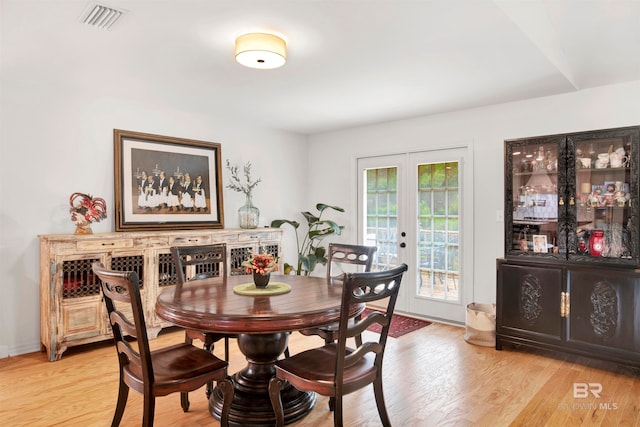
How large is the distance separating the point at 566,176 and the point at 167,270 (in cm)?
378

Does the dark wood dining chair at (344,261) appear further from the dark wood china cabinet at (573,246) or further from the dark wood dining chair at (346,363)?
the dark wood china cabinet at (573,246)

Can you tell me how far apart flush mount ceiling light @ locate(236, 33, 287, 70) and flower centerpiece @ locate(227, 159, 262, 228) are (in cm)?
252

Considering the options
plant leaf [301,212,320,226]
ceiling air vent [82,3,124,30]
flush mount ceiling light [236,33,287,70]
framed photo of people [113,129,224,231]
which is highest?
ceiling air vent [82,3,124,30]

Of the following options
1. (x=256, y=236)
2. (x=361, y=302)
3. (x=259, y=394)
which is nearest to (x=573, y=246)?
(x=361, y=302)

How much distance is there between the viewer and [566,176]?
3.39m

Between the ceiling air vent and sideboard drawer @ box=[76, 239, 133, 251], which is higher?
the ceiling air vent

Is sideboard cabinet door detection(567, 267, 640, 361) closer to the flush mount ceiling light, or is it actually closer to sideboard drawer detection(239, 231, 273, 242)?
the flush mount ceiling light

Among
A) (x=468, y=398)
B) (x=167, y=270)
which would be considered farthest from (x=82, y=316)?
(x=468, y=398)

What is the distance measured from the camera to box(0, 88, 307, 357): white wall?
3.47 metres

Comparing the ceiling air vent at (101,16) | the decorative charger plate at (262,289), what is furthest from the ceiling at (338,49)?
the decorative charger plate at (262,289)

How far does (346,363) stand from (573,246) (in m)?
2.51

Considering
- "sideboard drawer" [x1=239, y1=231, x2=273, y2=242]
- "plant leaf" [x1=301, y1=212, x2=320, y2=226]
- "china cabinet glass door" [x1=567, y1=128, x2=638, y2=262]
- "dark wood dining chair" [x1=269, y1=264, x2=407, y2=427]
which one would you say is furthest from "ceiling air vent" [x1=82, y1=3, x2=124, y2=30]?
"china cabinet glass door" [x1=567, y1=128, x2=638, y2=262]

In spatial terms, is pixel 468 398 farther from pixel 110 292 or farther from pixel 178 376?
pixel 110 292

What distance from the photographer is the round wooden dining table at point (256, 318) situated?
188 centimetres
